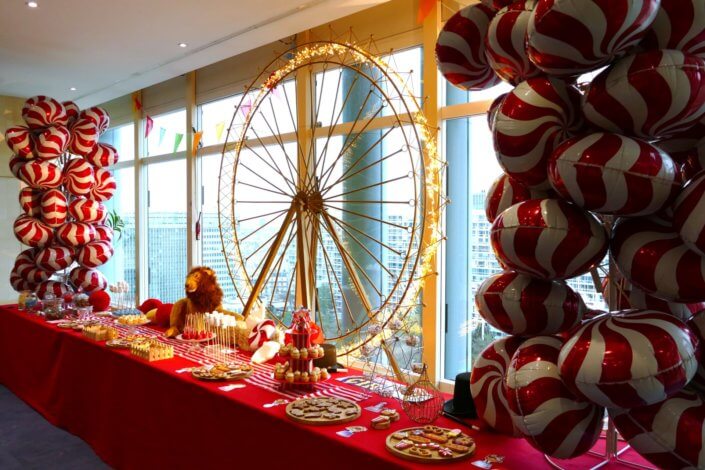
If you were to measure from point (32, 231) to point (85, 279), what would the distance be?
0.56 m

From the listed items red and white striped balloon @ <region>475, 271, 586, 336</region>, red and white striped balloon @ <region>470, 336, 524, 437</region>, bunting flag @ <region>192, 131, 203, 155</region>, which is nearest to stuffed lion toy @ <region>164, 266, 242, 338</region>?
Result: red and white striped balloon @ <region>470, 336, 524, 437</region>

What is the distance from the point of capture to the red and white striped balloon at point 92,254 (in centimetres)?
463

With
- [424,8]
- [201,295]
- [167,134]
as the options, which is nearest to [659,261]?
[201,295]

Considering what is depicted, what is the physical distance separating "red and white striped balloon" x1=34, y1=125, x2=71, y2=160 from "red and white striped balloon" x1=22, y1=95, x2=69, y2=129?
2.4 inches

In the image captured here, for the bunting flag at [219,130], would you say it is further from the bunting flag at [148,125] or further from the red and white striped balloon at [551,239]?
the red and white striped balloon at [551,239]

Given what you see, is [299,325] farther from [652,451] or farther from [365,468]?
[652,451]

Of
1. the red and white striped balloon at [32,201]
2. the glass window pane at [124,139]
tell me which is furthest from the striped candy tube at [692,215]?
the glass window pane at [124,139]

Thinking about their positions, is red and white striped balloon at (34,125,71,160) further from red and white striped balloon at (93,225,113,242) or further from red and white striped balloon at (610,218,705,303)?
red and white striped balloon at (610,218,705,303)

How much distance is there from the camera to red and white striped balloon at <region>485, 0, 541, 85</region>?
1461 millimetres

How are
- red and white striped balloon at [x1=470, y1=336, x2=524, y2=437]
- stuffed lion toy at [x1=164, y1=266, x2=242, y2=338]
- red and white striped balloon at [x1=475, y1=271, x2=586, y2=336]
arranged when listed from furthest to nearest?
stuffed lion toy at [x1=164, y1=266, x2=242, y2=338] → red and white striped balloon at [x1=470, y1=336, x2=524, y2=437] → red and white striped balloon at [x1=475, y1=271, x2=586, y2=336]

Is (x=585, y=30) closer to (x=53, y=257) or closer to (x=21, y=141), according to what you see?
(x=53, y=257)

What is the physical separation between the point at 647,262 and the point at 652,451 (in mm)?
419

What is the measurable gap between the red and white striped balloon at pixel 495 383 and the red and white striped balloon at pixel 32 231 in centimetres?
412

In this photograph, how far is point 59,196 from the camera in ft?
15.1
